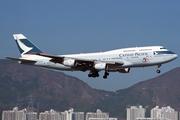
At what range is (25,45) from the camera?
2793 inches

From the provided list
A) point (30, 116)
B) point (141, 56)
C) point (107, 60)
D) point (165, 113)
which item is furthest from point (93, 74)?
point (165, 113)

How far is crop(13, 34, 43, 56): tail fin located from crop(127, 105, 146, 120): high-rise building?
367 ft

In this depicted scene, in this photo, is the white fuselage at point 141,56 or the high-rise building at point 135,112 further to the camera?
the high-rise building at point 135,112

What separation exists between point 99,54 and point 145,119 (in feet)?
369

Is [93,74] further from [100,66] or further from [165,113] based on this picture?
[165,113]

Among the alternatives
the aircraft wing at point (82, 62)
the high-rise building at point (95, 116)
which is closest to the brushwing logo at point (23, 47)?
the aircraft wing at point (82, 62)

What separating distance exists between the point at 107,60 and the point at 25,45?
1933cm

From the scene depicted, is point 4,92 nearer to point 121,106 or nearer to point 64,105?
point 64,105

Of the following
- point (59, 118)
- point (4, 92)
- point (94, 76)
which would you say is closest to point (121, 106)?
point (59, 118)

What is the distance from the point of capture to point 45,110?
16512cm

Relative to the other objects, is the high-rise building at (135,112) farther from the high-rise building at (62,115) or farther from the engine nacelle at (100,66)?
the engine nacelle at (100,66)

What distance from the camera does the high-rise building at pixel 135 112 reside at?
175 metres

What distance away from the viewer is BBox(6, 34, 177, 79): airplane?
57406 mm

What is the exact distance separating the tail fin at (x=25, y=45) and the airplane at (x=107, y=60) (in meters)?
1.36
